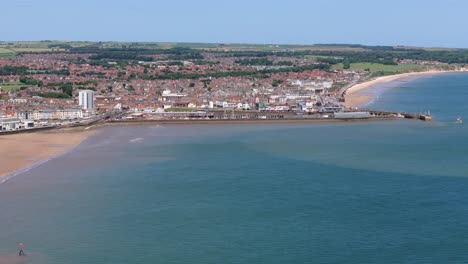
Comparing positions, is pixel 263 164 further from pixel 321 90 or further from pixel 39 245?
pixel 321 90

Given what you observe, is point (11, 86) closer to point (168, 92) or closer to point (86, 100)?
point (168, 92)

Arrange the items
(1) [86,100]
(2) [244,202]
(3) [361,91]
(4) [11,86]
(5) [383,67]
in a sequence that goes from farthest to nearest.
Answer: (5) [383,67]
(3) [361,91]
(4) [11,86]
(1) [86,100]
(2) [244,202]

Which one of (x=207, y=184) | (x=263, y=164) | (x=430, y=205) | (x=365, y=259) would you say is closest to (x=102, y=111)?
(x=263, y=164)

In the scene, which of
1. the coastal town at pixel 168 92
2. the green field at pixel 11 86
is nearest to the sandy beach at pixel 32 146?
the coastal town at pixel 168 92

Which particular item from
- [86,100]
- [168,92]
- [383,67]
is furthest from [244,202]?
[383,67]

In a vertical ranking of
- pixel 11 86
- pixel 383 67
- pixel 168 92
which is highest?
pixel 383 67

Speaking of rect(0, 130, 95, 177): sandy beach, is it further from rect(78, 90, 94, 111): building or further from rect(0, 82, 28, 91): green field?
rect(0, 82, 28, 91): green field
